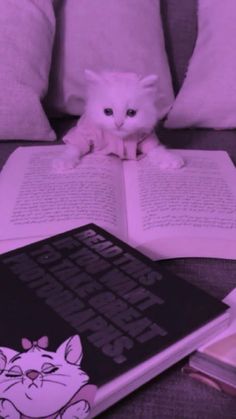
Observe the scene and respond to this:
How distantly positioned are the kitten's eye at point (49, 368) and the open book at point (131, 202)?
0.22 metres

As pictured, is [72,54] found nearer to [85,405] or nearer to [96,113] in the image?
[96,113]

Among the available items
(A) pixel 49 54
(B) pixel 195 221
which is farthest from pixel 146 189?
(A) pixel 49 54

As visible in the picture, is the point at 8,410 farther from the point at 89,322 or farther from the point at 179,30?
the point at 179,30

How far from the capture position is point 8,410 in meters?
0.36

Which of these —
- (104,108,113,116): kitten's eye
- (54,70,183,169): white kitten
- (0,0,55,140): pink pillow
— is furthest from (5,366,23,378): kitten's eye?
(0,0,55,140): pink pillow

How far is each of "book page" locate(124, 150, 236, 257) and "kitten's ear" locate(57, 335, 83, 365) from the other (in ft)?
0.70

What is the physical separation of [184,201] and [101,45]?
585 millimetres

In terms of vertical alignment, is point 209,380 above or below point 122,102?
below

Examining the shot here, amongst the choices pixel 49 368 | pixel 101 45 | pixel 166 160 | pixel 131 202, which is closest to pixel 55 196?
pixel 131 202

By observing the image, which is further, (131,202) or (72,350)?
(131,202)

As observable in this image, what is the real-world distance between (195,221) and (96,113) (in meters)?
0.34

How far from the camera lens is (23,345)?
40 centimetres

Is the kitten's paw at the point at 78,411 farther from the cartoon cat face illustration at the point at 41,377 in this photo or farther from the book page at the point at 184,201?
the book page at the point at 184,201

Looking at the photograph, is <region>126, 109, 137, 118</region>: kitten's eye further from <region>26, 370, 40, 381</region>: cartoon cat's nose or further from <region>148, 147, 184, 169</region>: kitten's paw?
<region>26, 370, 40, 381</region>: cartoon cat's nose
